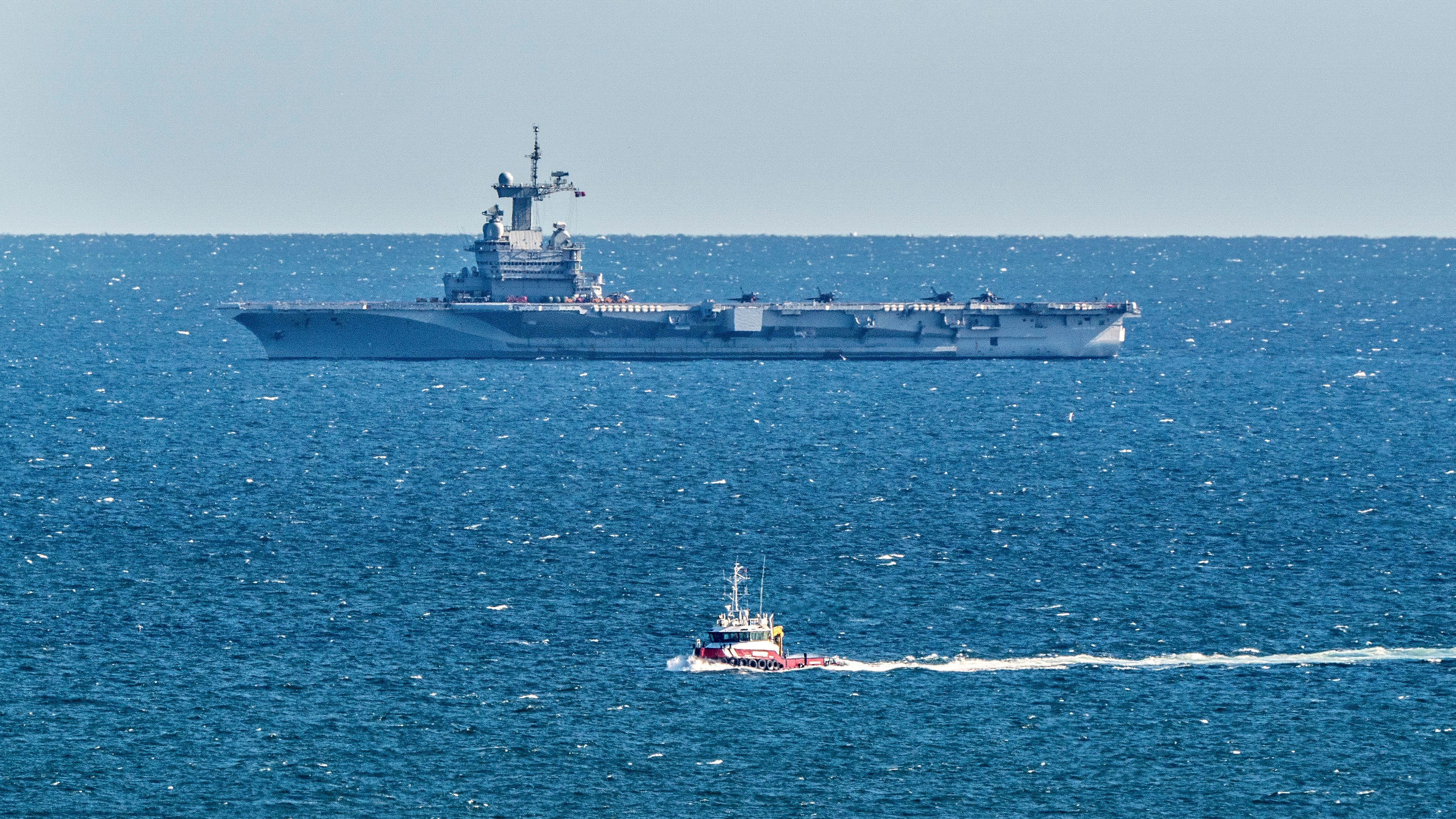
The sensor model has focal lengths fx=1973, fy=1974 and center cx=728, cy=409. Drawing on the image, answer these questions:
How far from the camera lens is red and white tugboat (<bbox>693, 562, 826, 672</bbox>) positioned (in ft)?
145

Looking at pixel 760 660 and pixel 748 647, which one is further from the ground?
pixel 748 647


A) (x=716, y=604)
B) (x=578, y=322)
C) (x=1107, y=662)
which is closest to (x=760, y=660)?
(x=716, y=604)

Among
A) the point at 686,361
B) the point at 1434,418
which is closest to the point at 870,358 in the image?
the point at 686,361

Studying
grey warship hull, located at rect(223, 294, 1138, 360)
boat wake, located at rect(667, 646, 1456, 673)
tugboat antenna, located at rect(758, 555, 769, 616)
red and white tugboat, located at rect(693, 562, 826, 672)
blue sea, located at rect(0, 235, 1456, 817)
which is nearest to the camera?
blue sea, located at rect(0, 235, 1456, 817)

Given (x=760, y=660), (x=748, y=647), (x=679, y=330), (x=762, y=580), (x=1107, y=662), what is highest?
(x=679, y=330)

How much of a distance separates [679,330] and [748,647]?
207 feet

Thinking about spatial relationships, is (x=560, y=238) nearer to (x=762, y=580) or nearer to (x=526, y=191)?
(x=526, y=191)

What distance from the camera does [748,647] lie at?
4469cm

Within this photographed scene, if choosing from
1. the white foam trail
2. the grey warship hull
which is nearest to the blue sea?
the white foam trail

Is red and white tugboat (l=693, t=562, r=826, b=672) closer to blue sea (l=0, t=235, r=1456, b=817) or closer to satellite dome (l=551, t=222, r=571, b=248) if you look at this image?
blue sea (l=0, t=235, r=1456, b=817)

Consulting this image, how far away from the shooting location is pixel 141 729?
3969 centimetres

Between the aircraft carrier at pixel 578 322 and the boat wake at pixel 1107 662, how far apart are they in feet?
199

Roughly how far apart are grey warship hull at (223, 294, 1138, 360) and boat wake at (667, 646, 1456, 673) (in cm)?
6137

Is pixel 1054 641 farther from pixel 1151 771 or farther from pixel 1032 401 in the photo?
pixel 1032 401
